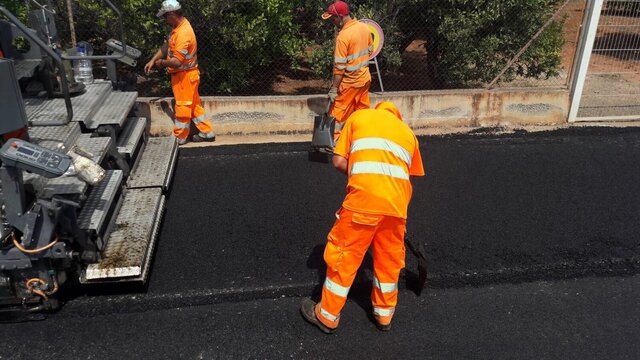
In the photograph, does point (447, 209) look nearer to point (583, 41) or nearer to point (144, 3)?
point (583, 41)

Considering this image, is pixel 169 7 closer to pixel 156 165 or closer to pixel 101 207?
pixel 156 165

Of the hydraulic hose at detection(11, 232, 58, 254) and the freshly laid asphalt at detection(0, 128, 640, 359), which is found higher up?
the hydraulic hose at detection(11, 232, 58, 254)

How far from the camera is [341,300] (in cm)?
327

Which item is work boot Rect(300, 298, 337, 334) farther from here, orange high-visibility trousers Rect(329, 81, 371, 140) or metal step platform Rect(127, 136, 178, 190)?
orange high-visibility trousers Rect(329, 81, 371, 140)

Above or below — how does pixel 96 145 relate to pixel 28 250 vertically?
above

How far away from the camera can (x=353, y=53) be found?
5863 millimetres

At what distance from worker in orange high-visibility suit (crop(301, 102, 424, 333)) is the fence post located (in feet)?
16.5

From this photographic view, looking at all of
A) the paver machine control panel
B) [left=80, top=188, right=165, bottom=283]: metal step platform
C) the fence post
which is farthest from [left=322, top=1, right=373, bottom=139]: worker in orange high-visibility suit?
the paver machine control panel

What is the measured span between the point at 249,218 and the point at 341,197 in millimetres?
953

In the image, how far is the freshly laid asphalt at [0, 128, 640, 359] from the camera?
10.9 feet

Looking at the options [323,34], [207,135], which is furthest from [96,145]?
[323,34]

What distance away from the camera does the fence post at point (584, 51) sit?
6879mm

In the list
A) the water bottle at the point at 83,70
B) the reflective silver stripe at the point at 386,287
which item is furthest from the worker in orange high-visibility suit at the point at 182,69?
the reflective silver stripe at the point at 386,287

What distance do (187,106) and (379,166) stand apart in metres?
3.66
